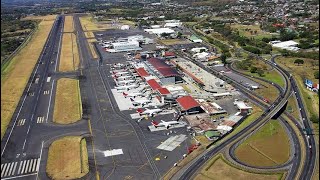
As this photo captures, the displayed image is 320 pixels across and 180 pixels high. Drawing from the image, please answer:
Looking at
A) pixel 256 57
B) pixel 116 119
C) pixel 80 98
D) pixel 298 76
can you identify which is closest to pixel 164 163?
pixel 116 119

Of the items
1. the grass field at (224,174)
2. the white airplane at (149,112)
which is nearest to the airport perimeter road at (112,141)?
the white airplane at (149,112)

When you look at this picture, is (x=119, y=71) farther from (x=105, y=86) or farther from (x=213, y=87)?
(x=213, y=87)

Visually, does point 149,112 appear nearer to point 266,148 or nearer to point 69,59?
point 266,148

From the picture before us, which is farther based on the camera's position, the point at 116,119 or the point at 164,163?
the point at 116,119

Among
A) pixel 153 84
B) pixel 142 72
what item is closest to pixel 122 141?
pixel 153 84

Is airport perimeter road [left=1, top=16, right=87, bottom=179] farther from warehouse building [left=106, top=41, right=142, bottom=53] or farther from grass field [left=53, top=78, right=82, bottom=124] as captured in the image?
warehouse building [left=106, top=41, right=142, bottom=53]

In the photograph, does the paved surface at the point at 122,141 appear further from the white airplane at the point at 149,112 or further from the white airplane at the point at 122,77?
the white airplane at the point at 122,77
